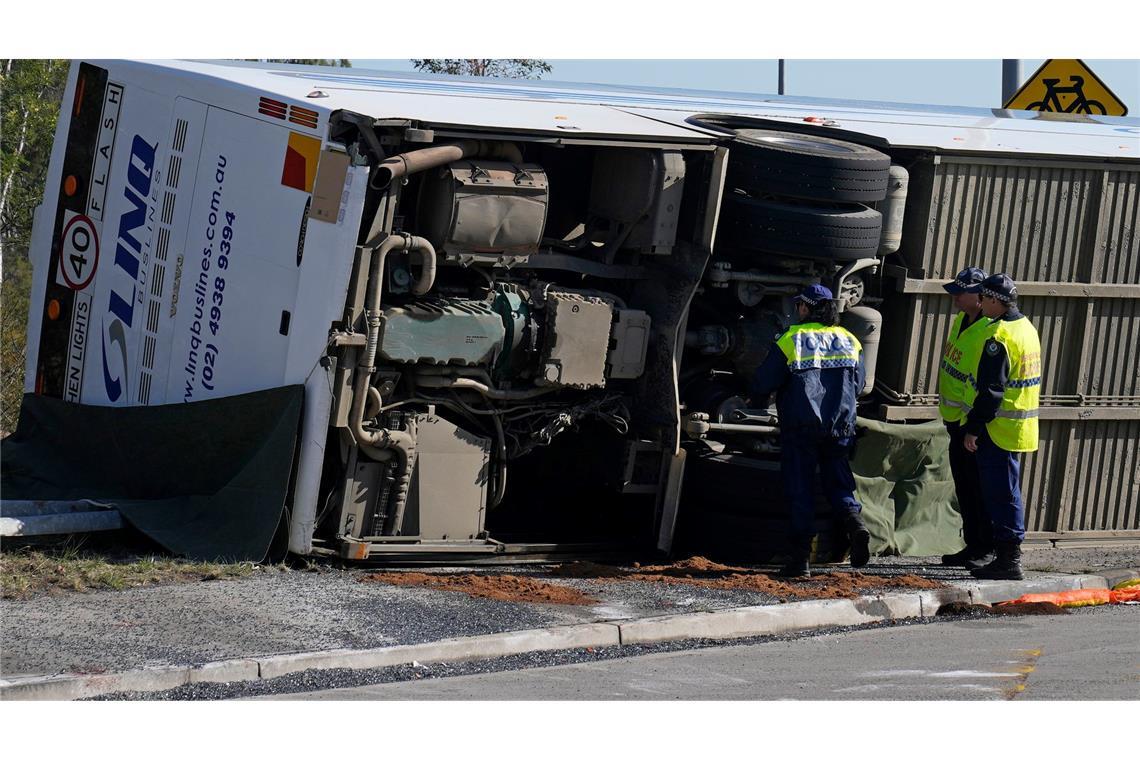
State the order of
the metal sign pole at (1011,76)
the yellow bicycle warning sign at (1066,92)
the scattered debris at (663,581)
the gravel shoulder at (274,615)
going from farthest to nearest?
the metal sign pole at (1011,76)
the yellow bicycle warning sign at (1066,92)
the scattered debris at (663,581)
the gravel shoulder at (274,615)

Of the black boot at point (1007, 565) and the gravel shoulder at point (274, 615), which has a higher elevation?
the black boot at point (1007, 565)

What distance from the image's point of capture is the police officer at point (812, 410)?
368 inches

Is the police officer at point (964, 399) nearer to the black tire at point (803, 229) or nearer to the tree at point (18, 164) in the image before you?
the black tire at point (803, 229)

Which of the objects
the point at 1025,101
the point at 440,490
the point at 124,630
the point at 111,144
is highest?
the point at 1025,101

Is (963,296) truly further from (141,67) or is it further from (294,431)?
(141,67)

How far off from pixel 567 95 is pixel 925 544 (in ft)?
13.1

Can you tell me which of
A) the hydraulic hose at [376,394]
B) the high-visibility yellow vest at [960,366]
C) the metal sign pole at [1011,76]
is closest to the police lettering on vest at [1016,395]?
the high-visibility yellow vest at [960,366]

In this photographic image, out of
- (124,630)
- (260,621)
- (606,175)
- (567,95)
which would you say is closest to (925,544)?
(606,175)

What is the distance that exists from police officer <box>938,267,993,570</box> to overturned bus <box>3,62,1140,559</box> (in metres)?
0.55

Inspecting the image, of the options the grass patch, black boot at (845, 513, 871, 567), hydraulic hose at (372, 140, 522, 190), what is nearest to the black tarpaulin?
the grass patch

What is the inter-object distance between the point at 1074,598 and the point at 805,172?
302 cm

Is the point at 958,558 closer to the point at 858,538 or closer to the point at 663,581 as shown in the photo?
the point at 858,538

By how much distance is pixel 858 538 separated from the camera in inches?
374

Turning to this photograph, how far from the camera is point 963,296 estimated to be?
9781mm
